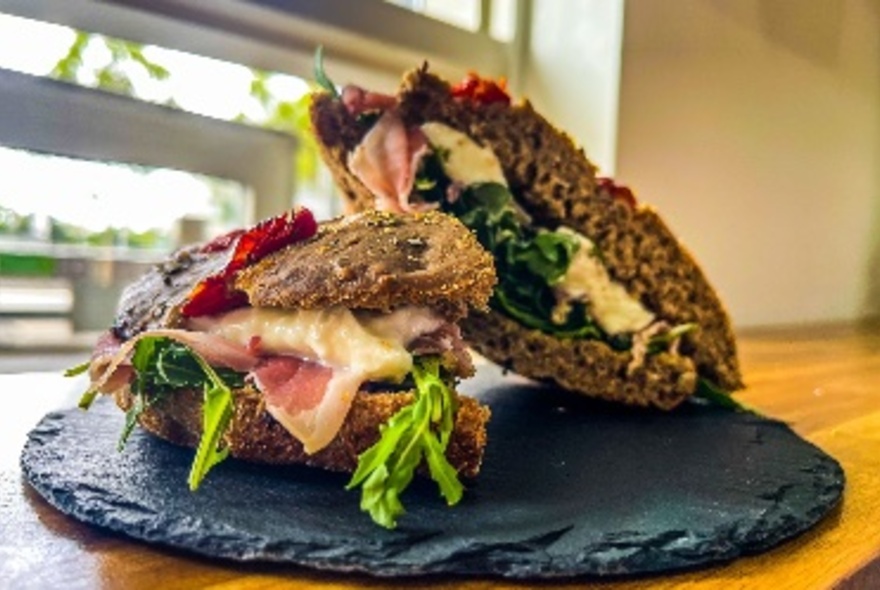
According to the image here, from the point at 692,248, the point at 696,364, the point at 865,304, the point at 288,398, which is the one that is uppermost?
the point at 288,398

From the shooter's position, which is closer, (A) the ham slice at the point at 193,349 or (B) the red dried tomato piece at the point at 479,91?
(A) the ham slice at the point at 193,349

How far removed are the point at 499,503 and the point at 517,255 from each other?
1.75 ft

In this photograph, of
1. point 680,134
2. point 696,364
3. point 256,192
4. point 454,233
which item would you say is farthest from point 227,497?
point 680,134

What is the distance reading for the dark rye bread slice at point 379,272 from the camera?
2.52ft

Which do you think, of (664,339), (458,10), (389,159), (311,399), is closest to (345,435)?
(311,399)

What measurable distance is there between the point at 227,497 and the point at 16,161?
120cm

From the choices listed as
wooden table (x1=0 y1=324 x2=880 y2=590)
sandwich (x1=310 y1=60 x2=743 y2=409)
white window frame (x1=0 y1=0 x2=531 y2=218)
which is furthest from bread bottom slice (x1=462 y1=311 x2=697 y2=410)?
white window frame (x1=0 y1=0 x2=531 y2=218)

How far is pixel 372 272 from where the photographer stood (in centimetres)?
77

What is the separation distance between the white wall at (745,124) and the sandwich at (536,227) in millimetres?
1104

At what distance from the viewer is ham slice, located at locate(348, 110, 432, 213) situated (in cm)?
120

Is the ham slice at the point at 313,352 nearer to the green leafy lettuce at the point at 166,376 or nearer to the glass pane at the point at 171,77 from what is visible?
the green leafy lettuce at the point at 166,376

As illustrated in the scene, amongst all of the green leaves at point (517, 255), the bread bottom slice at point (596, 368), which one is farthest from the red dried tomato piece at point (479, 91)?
the bread bottom slice at point (596, 368)

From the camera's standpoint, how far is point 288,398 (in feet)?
2.55

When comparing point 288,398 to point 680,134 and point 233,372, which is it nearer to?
point 233,372
